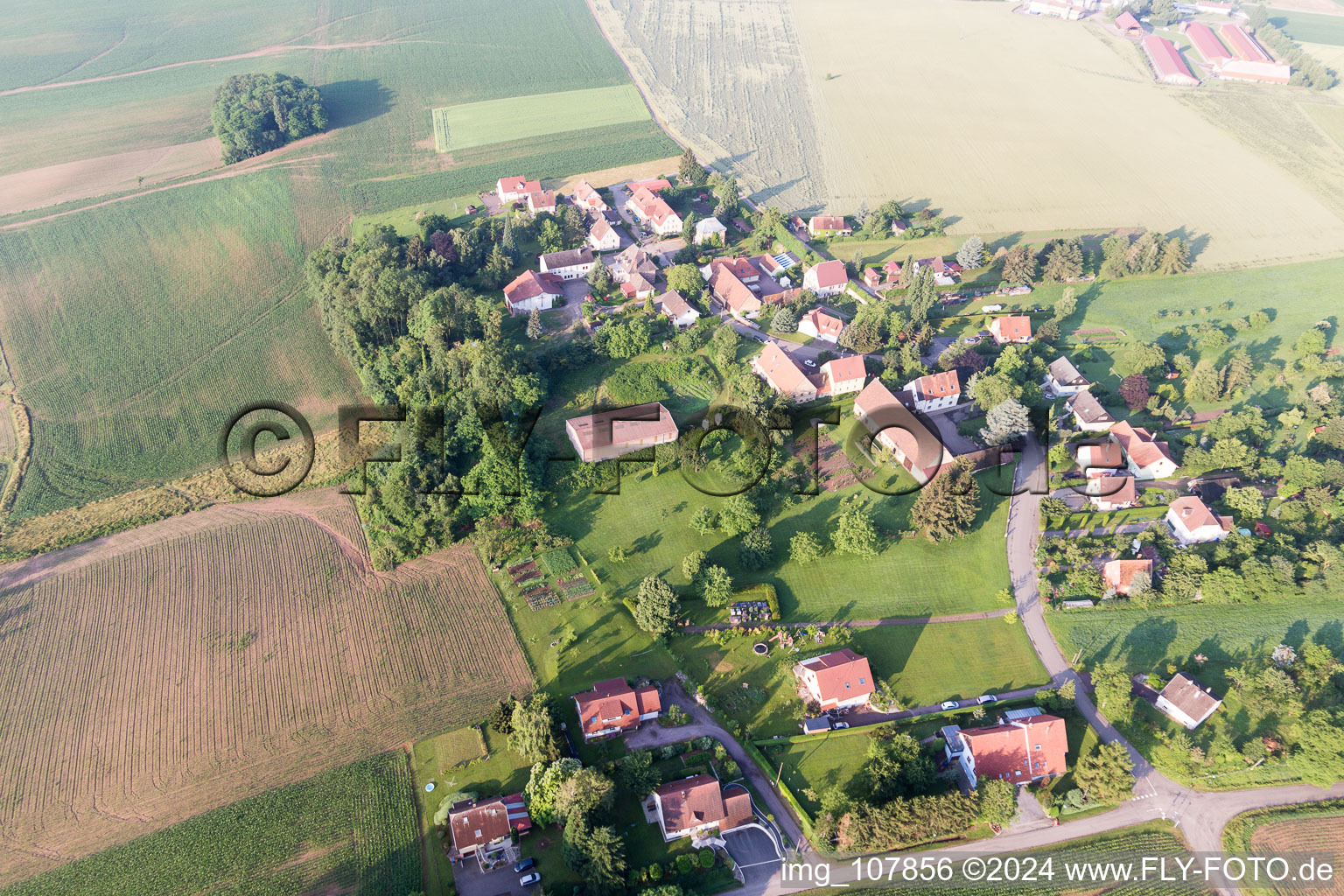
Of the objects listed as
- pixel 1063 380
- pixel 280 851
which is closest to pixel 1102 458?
pixel 1063 380

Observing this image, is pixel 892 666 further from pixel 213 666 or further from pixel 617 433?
pixel 213 666

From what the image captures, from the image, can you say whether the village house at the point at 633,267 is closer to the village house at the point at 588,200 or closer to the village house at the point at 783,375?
the village house at the point at 588,200

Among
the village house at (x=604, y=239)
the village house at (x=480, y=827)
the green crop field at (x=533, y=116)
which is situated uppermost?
the green crop field at (x=533, y=116)

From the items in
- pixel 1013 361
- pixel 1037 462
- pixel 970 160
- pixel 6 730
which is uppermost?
pixel 970 160

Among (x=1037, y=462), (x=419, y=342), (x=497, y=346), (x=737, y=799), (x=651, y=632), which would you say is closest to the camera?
(x=737, y=799)

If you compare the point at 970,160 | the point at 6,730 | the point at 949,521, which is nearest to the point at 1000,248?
the point at 970,160

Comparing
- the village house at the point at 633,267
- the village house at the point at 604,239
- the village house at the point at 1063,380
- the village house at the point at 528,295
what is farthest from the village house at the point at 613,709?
the village house at the point at 604,239

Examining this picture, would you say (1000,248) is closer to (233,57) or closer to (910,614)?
(910,614)
